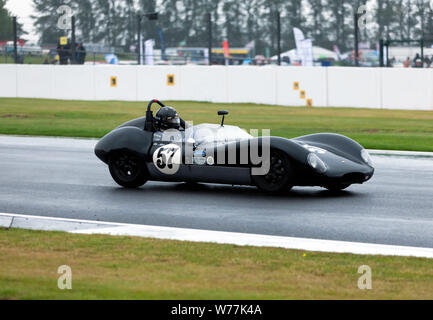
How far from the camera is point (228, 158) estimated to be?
11.7 metres

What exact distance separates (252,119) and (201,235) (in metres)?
17.2

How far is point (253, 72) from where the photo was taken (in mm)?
31797

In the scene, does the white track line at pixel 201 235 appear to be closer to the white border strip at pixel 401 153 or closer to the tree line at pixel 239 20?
the white border strip at pixel 401 153

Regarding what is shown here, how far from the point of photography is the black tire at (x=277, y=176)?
11297 millimetres

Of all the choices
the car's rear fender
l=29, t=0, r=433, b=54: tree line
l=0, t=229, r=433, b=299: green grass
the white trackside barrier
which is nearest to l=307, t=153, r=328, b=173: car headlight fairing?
the car's rear fender

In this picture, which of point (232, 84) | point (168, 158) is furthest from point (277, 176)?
point (232, 84)

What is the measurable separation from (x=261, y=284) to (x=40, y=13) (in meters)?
93.2

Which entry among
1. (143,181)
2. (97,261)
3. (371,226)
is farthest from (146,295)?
(143,181)

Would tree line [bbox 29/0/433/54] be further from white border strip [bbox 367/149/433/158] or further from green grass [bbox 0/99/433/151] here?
white border strip [bbox 367/149/433/158]

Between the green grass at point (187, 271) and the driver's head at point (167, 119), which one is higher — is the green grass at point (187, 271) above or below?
below

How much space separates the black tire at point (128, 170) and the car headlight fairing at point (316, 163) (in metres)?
2.57

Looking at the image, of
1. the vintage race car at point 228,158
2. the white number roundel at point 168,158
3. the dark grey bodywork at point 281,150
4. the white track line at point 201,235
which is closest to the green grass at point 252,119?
the dark grey bodywork at point 281,150

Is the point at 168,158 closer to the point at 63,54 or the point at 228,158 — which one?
the point at 228,158
